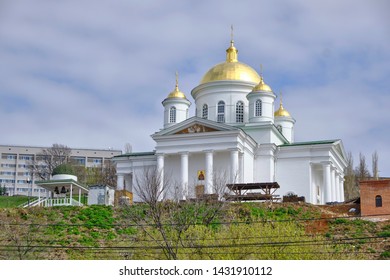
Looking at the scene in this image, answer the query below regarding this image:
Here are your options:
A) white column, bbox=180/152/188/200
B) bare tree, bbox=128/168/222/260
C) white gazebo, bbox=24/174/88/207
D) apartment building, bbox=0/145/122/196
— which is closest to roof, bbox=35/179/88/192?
white gazebo, bbox=24/174/88/207

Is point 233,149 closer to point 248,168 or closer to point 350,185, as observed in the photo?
point 248,168

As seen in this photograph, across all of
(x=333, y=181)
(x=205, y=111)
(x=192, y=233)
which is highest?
(x=205, y=111)

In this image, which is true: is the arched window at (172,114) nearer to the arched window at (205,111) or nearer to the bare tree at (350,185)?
the arched window at (205,111)

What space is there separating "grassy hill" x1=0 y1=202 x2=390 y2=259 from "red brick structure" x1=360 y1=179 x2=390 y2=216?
1347 millimetres

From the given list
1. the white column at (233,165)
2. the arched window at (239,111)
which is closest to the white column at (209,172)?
the white column at (233,165)

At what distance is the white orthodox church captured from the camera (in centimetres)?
4559

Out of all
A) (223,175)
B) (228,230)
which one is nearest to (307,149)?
(223,175)

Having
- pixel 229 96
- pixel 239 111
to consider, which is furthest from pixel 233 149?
pixel 229 96

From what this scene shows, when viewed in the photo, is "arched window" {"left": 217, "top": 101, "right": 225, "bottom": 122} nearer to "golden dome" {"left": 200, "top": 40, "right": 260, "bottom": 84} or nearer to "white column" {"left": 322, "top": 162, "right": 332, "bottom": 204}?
"golden dome" {"left": 200, "top": 40, "right": 260, "bottom": 84}

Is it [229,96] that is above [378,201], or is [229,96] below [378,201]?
above

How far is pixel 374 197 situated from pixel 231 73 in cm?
1792

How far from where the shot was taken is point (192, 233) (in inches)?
1091

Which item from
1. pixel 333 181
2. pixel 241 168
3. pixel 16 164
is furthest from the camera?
pixel 16 164
